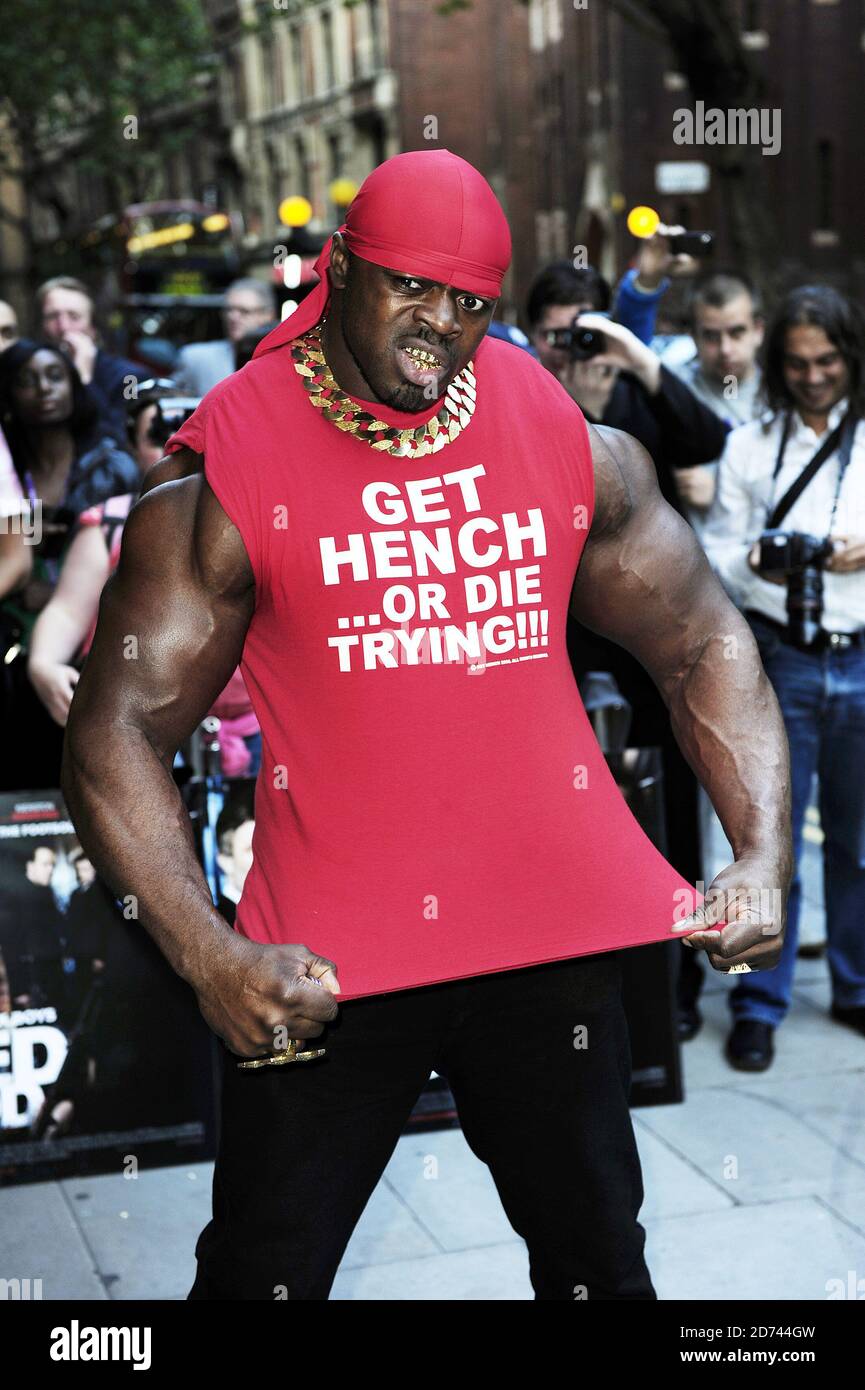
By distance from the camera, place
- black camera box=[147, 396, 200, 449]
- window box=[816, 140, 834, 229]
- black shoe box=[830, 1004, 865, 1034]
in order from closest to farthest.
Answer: black camera box=[147, 396, 200, 449] < black shoe box=[830, 1004, 865, 1034] < window box=[816, 140, 834, 229]

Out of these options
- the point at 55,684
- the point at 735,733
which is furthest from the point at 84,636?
the point at 735,733

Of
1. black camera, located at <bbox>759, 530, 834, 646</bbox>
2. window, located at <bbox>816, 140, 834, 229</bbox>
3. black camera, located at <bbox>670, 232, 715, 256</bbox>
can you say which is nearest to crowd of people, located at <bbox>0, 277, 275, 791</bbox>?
black camera, located at <bbox>670, 232, 715, 256</bbox>

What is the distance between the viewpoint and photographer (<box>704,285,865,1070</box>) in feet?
16.0

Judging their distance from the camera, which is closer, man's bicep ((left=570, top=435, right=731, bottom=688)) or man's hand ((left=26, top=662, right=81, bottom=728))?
man's bicep ((left=570, top=435, right=731, bottom=688))

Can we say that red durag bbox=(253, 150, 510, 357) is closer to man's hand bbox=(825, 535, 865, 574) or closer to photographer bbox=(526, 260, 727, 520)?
photographer bbox=(526, 260, 727, 520)

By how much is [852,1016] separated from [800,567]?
1.35 meters

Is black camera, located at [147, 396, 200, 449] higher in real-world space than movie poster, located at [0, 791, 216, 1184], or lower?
higher

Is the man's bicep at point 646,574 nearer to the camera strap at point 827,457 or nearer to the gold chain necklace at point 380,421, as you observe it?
the gold chain necklace at point 380,421

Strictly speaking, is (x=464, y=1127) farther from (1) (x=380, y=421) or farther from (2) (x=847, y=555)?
A: (2) (x=847, y=555)

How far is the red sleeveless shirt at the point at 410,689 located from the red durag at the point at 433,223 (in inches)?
7.7

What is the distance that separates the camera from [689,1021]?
5.12 meters
